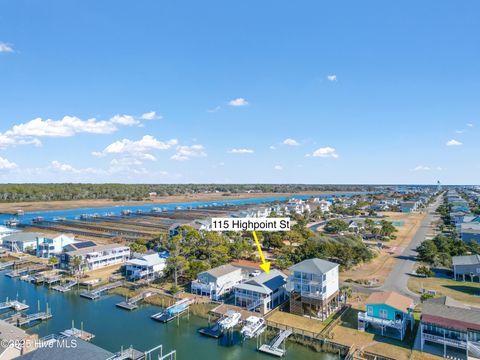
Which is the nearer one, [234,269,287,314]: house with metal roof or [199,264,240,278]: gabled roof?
[234,269,287,314]: house with metal roof

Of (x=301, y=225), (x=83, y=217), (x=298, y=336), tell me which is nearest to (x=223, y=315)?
Result: (x=298, y=336)

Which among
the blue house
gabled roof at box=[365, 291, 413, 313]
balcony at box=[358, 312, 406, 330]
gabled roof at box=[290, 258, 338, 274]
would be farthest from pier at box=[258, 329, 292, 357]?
gabled roof at box=[365, 291, 413, 313]

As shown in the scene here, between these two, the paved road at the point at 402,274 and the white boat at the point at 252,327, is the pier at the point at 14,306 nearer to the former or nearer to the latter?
the white boat at the point at 252,327

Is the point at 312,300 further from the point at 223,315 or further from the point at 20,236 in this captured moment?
the point at 20,236

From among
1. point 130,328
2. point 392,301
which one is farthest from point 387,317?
point 130,328

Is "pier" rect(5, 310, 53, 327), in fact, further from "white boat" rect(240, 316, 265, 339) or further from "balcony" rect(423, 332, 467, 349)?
"balcony" rect(423, 332, 467, 349)

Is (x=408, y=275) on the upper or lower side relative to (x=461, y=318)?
lower

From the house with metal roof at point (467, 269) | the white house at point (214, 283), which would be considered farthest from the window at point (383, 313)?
the house with metal roof at point (467, 269)
